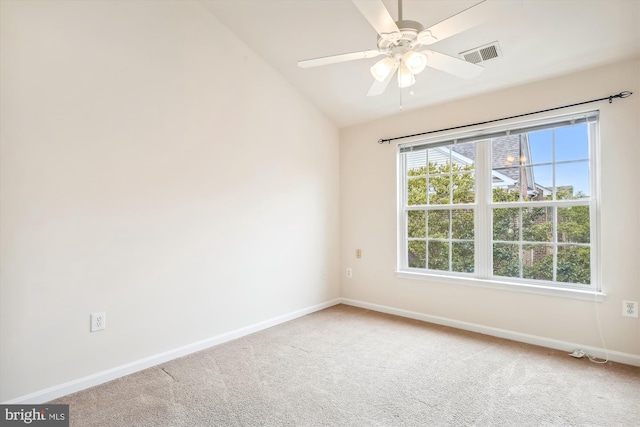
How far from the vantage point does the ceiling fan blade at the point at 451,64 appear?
73.9 inches

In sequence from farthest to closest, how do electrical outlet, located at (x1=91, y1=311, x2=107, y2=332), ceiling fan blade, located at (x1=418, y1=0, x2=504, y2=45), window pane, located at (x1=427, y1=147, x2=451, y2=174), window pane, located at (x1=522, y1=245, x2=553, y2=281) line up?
window pane, located at (x1=427, y1=147, x2=451, y2=174) → window pane, located at (x1=522, y1=245, x2=553, y2=281) → electrical outlet, located at (x1=91, y1=311, x2=107, y2=332) → ceiling fan blade, located at (x1=418, y1=0, x2=504, y2=45)

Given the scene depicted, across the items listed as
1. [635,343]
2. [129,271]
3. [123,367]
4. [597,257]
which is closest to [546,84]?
[597,257]

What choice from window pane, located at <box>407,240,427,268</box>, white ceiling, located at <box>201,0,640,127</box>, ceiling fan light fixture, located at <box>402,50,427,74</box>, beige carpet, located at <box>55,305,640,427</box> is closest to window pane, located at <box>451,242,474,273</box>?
window pane, located at <box>407,240,427,268</box>

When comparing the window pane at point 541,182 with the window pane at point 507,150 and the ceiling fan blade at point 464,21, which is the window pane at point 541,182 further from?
the ceiling fan blade at point 464,21

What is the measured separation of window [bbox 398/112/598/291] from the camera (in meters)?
2.85

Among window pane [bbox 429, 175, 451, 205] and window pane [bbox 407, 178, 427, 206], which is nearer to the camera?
window pane [bbox 429, 175, 451, 205]

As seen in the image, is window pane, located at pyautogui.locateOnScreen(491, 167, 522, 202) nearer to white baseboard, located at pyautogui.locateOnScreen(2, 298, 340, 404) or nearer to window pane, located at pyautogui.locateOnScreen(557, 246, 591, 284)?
window pane, located at pyautogui.locateOnScreen(557, 246, 591, 284)

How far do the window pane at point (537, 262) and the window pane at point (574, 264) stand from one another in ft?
0.24

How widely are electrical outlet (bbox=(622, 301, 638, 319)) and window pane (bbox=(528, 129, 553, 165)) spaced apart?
4.11 feet

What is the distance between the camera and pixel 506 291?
10.2 feet

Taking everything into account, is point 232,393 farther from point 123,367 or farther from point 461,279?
point 461,279

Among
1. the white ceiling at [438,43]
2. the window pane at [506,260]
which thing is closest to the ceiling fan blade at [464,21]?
the white ceiling at [438,43]

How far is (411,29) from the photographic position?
5.63ft

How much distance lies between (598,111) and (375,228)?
2.28 metres
